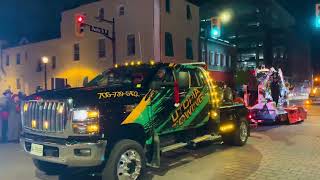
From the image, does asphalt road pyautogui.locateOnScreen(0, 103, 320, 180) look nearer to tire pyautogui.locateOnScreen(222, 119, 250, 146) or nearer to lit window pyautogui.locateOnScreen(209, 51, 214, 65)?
tire pyautogui.locateOnScreen(222, 119, 250, 146)

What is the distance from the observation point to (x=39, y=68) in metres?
44.6

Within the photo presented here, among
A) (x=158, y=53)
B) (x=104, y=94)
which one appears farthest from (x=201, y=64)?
(x=158, y=53)

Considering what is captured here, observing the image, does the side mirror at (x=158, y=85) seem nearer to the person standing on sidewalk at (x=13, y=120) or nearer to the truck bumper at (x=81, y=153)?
the truck bumper at (x=81, y=153)

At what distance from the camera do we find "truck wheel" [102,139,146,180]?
6.67 metres

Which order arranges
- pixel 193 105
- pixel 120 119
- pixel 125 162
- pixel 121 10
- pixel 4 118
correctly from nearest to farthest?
pixel 120 119 < pixel 125 162 < pixel 193 105 < pixel 4 118 < pixel 121 10

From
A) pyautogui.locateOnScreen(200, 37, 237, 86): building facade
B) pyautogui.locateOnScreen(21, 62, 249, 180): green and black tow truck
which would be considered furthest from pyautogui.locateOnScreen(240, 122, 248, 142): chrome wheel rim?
pyautogui.locateOnScreen(200, 37, 237, 86): building facade

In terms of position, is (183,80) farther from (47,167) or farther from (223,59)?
(223,59)

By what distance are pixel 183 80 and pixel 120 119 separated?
7.09ft

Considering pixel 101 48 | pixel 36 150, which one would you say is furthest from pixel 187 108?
pixel 101 48

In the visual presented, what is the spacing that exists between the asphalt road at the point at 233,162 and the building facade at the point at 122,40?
65.7ft

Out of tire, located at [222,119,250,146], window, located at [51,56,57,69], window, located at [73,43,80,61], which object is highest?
window, located at [73,43,80,61]

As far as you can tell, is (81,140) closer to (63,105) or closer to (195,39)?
(63,105)

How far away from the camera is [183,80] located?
8562mm

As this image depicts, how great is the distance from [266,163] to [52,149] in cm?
470
